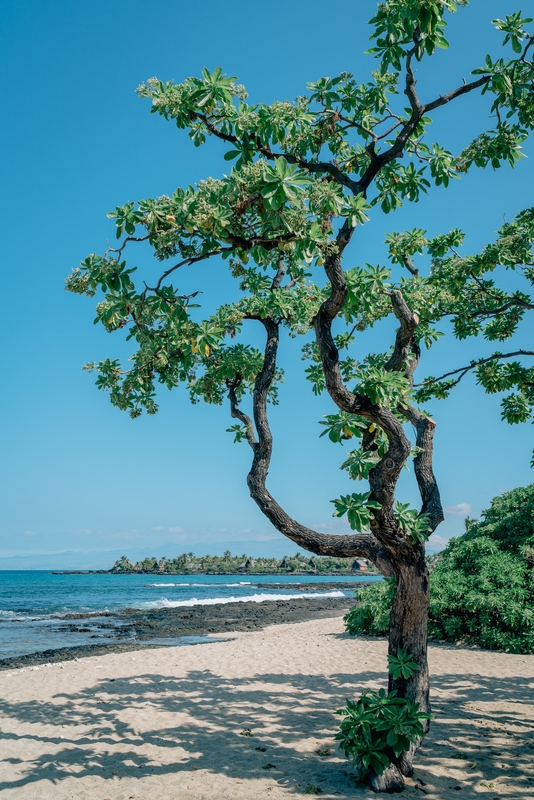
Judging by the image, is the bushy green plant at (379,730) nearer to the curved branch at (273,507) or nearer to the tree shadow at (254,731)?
the tree shadow at (254,731)

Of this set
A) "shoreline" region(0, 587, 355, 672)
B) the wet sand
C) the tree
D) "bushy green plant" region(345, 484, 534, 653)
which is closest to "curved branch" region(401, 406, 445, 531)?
the tree

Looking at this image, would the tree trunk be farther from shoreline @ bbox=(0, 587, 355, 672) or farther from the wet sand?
the wet sand

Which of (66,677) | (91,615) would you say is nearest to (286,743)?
(66,677)

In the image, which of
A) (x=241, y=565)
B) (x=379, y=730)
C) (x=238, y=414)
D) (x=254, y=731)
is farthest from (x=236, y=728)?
(x=241, y=565)

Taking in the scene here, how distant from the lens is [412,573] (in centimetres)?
634

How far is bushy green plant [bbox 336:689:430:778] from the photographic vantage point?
571cm

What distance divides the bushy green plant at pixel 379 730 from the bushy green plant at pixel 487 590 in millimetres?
8766

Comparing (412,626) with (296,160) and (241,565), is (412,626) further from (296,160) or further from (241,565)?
(241,565)

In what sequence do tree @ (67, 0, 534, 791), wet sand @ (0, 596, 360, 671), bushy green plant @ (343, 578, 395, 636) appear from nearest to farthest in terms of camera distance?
tree @ (67, 0, 534, 791) < bushy green plant @ (343, 578, 395, 636) < wet sand @ (0, 596, 360, 671)

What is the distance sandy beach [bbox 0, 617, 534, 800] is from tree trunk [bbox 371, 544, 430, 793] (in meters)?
0.81

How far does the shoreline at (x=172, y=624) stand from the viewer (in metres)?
18.2

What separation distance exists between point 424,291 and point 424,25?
452 cm

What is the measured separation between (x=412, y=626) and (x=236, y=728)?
3689 millimetres

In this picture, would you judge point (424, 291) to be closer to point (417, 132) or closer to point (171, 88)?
point (417, 132)
